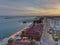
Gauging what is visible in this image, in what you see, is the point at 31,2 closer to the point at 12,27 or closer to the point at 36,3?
the point at 36,3

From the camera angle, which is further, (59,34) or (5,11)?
(59,34)

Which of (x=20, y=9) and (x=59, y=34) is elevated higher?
(x=20, y=9)

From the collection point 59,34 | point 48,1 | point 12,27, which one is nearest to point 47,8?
point 48,1

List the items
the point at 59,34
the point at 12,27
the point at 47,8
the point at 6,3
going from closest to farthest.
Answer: the point at 6,3
the point at 47,8
the point at 59,34
the point at 12,27

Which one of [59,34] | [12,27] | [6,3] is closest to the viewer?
[6,3]

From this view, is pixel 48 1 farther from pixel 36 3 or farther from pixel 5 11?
pixel 5 11

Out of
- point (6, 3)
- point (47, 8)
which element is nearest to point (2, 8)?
point (6, 3)

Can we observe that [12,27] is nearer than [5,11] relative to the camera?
No

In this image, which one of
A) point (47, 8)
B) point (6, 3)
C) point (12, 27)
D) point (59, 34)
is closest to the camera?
point (6, 3)

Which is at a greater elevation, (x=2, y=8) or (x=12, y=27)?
(x=2, y=8)
